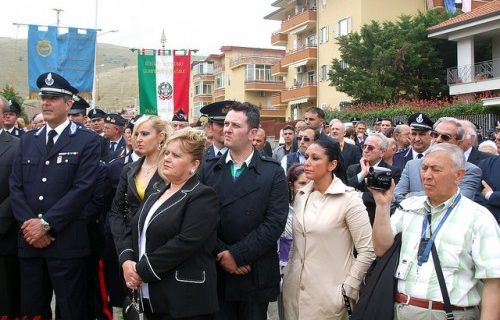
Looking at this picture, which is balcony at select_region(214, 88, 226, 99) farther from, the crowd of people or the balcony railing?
the crowd of people

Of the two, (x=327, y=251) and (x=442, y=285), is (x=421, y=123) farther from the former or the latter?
(x=442, y=285)

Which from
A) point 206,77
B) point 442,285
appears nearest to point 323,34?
point 206,77

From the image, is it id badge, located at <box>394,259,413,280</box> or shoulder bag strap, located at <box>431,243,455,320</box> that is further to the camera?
id badge, located at <box>394,259,413,280</box>

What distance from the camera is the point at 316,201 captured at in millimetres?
4098

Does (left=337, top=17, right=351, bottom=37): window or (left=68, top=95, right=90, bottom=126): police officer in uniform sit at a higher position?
(left=337, top=17, right=351, bottom=37): window

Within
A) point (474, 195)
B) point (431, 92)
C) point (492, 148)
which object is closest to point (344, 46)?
point (431, 92)

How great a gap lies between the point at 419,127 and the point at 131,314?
13.1 ft

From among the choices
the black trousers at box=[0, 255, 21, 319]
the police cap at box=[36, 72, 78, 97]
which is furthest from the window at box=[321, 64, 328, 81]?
the black trousers at box=[0, 255, 21, 319]

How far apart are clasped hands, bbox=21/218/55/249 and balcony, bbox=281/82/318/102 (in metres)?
35.4

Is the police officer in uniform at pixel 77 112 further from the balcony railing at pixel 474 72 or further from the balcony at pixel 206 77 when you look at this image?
the balcony at pixel 206 77

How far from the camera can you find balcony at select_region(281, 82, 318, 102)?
3884 centimetres

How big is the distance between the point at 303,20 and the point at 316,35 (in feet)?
4.95

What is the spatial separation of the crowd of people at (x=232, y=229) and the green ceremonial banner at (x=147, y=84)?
867 cm

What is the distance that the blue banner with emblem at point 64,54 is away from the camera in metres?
13.5
